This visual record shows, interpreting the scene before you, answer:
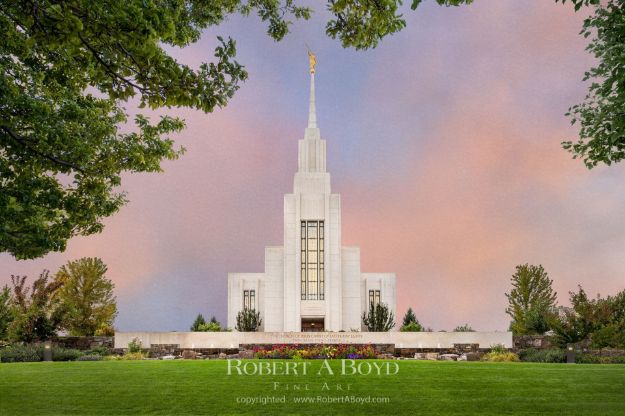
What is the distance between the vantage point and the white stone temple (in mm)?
42438

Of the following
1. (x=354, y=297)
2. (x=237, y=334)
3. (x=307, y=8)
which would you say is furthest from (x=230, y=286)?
(x=307, y=8)

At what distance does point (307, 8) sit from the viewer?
10.5 metres

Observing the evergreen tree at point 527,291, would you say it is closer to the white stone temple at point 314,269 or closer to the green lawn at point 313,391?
the white stone temple at point 314,269

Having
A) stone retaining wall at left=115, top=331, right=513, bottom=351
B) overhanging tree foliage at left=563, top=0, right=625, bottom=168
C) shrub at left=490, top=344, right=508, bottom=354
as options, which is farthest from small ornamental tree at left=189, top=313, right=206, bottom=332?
overhanging tree foliage at left=563, top=0, right=625, bottom=168

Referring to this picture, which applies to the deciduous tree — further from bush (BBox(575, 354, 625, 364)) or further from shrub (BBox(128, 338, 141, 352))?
bush (BBox(575, 354, 625, 364))

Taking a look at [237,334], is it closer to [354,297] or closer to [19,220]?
[354,297]

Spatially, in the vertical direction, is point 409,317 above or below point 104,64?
below

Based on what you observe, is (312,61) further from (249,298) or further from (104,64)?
(104,64)

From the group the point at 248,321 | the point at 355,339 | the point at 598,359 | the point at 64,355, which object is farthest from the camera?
the point at 248,321

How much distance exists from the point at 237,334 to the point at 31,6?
27.7m

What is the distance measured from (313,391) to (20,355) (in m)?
17.6

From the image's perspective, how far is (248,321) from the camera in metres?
41.2

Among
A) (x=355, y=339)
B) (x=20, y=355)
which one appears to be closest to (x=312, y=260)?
(x=355, y=339)

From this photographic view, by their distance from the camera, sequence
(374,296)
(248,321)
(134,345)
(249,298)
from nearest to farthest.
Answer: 1. (134,345)
2. (248,321)
3. (374,296)
4. (249,298)
